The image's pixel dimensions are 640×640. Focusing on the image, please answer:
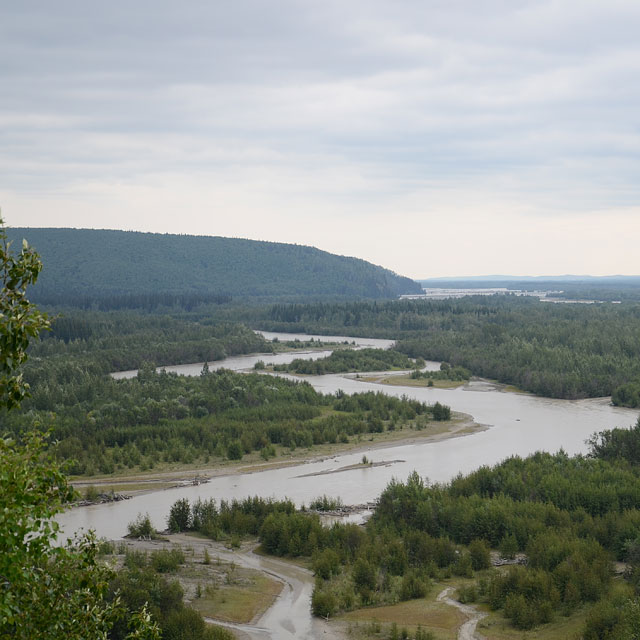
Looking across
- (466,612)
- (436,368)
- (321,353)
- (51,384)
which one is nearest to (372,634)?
(466,612)

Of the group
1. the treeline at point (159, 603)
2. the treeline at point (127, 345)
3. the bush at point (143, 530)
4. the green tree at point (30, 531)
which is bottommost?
the bush at point (143, 530)

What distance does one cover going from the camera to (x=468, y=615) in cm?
1822

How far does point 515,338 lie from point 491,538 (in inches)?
2397

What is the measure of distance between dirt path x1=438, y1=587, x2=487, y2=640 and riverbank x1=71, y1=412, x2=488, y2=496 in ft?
43.8

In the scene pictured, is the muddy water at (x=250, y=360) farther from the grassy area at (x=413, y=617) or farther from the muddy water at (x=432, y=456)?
the grassy area at (x=413, y=617)

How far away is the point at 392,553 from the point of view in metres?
22.0

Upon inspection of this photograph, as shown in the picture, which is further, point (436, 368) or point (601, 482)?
point (436, 368)

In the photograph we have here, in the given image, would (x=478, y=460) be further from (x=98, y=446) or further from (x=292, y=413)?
(x=98, y=446)

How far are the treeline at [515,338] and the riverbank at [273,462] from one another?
51.0 feet

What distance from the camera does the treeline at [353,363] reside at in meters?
73.8

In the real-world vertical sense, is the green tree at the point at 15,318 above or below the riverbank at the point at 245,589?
above

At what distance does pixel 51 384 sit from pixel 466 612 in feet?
137

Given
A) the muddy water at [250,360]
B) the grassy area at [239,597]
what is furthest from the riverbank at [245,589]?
the muddy water at [250,360]

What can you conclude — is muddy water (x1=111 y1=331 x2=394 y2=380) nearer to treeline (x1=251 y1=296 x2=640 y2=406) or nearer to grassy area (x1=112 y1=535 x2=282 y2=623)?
treeline (x1=251 y1=296 x2=640 y2=406)
